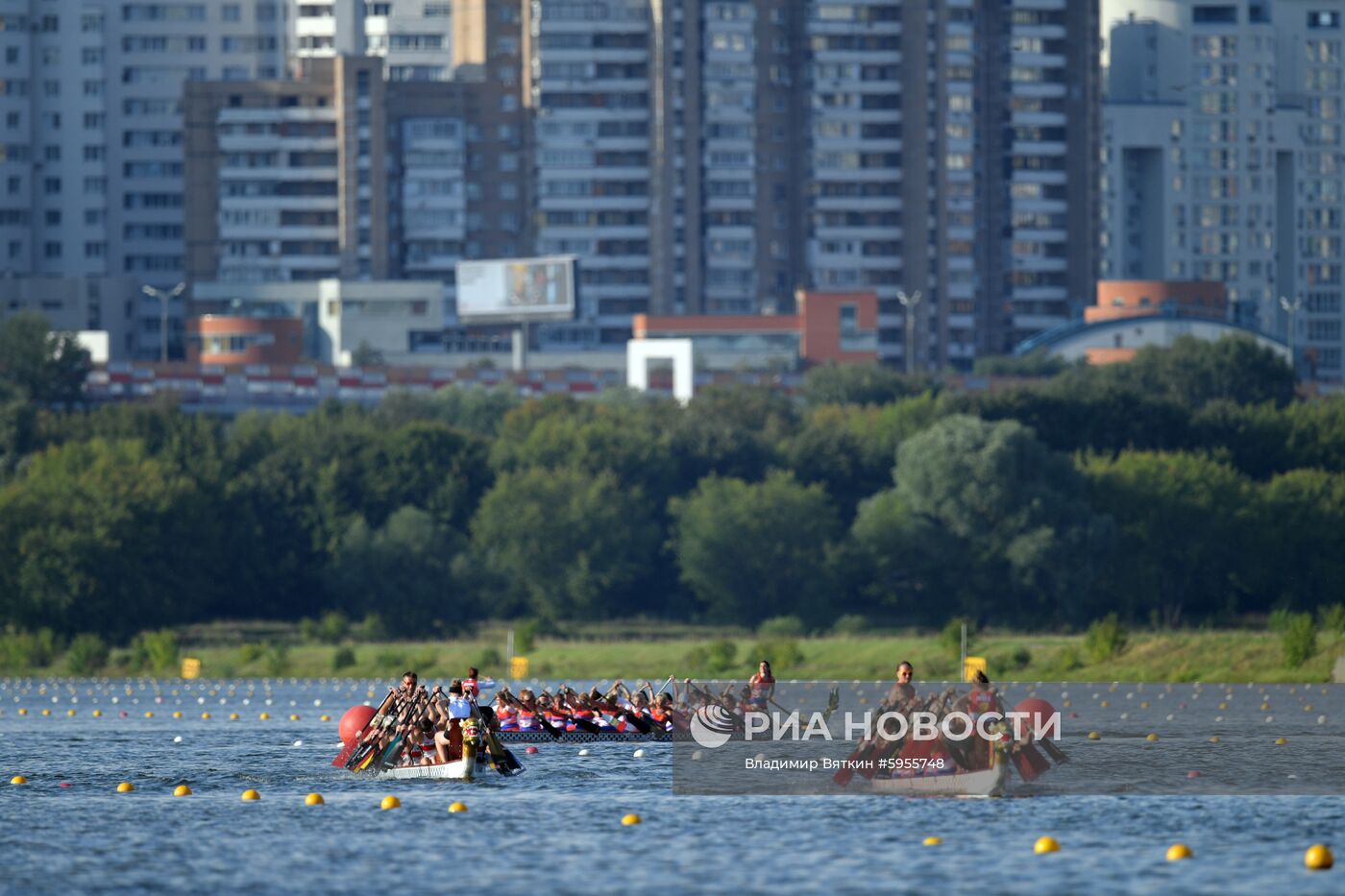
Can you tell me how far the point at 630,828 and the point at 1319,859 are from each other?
1291 centimetres

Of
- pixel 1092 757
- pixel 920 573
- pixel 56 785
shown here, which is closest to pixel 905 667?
pixel 1092 757

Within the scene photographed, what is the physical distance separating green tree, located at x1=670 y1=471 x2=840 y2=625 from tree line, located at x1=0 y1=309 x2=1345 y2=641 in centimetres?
14

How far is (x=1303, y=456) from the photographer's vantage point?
495 feet

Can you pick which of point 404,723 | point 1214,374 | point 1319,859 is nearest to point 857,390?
point 1214,374

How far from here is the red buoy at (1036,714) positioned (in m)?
56.1

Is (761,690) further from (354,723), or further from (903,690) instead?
(903,690)

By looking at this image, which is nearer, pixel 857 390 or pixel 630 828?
pixel 630 828

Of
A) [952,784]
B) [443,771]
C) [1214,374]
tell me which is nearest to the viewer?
[952,784]

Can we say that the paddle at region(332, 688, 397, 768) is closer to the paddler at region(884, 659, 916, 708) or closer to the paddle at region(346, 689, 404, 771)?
the paddle at region(346, 689, 404, 771)

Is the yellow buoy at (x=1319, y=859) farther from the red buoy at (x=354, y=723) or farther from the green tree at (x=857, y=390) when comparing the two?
the green tree at (x=857, y=390)

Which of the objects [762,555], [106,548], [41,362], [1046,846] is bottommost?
[762,555]

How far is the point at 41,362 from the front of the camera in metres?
190

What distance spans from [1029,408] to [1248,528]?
2298 cm

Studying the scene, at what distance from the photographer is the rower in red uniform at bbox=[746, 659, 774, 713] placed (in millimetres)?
63800
